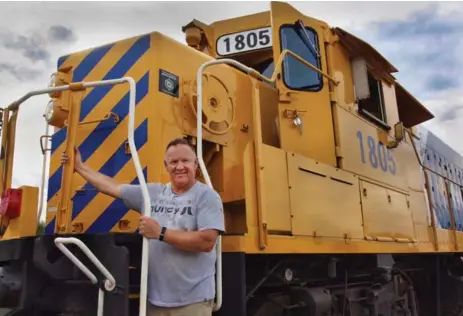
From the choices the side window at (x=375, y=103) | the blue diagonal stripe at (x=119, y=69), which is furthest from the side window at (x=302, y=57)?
the blue diagonal stripe at (x=119, y=69)

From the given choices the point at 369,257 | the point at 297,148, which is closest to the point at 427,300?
the point at 369,257

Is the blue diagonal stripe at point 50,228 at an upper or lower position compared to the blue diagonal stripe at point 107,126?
lower

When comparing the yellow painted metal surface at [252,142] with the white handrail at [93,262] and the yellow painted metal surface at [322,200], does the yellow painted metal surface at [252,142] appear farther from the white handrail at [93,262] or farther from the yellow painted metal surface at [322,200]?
the white handrail at [93,262]

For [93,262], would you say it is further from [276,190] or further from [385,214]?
[385,214]

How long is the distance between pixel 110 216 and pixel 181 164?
3.03ft

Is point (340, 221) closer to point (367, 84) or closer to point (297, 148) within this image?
point (297, 148)

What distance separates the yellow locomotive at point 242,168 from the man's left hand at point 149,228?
0.45 feet

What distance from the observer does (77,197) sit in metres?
3.31

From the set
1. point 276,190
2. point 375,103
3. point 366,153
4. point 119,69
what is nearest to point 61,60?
point 119,69

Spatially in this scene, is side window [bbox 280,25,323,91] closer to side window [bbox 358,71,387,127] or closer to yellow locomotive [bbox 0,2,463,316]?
yellow locomotive [bbox 0,2,463,316]

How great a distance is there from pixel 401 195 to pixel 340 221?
1.69 metres

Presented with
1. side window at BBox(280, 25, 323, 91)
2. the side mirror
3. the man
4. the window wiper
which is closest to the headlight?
the man

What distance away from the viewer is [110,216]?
319cm

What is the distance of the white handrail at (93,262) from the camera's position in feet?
7.66
